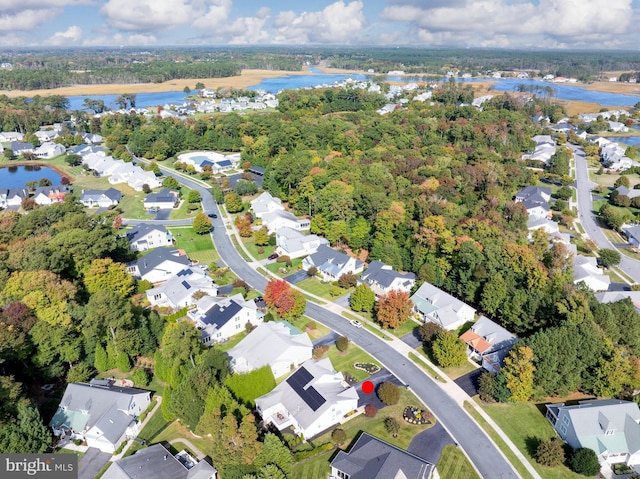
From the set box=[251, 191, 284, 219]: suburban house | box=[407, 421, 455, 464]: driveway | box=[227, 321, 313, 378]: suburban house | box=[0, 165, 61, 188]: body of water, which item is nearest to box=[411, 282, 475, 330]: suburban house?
box=[407, 421, 455, 464]: driveway

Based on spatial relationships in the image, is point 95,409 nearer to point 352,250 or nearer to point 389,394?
point 389,394

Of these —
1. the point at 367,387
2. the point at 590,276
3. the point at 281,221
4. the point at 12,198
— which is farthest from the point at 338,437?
the point at 12,198

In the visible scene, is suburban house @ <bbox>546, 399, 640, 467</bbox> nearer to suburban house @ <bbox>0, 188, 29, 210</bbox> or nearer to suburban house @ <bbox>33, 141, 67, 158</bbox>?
suburban house @ <bbox>0, 188, 29, 210</bbox>

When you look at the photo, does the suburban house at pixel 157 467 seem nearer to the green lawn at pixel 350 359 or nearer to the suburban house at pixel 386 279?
the green lawn at pixel 350 359

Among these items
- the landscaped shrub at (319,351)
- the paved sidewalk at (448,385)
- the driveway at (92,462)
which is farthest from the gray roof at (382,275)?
the driveway at (92,462)

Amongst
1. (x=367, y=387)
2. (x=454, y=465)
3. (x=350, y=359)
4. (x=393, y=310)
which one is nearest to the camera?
(x=454, y=465)

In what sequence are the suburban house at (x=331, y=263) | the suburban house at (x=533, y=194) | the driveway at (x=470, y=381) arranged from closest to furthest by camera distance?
the driveway at (x=470, y=381) → the suburban house at (x=331, y=263) → the suburban house at (x=533, y=194)
